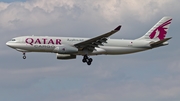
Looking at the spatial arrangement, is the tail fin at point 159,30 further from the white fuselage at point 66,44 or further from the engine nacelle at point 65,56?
the engine nacelle at point 65,56

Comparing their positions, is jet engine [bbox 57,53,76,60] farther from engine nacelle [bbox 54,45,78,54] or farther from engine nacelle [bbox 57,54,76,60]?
engine nacelle [bbox 54,45,78,54]

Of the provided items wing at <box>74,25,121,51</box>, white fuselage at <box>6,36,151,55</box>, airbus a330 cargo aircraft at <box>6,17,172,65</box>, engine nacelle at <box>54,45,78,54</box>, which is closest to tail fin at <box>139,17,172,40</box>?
airbus a330 cargo aircraft at <box>6,17,172,65</box>

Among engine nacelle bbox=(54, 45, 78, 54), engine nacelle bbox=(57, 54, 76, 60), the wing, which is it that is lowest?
engine nacelle bbox=(57, 54, 76, 60)

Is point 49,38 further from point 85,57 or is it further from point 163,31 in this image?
point 163,31

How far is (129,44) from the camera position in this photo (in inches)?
4478

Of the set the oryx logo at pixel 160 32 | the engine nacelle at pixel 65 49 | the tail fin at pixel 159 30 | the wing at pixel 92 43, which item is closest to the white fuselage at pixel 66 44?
the engine nacelle at pixel 65 49

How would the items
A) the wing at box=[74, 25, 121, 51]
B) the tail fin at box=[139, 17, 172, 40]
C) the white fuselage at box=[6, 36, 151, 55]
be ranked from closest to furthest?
the white fuselage at box=[6, 36, 151, 55], the wing at box=[74, 25, 121, 51], the tail fin at box=[139, 17, 172, 40]

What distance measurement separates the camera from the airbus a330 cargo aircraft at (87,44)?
108 m

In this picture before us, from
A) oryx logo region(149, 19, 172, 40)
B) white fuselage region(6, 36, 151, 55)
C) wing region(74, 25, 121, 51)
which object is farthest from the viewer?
oryx logo region(149, 19, 172, 40)

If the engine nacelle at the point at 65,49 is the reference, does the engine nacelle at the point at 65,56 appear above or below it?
below

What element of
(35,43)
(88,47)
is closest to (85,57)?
(88,47)

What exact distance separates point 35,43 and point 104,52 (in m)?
11.7

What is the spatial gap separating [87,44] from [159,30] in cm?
1520

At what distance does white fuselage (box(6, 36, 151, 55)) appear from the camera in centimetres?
10838
